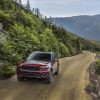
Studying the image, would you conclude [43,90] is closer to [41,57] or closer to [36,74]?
[36,74]

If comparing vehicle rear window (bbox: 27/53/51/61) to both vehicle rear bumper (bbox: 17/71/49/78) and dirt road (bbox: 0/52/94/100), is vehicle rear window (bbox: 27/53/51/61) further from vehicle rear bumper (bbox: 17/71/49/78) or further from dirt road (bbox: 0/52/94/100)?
vehicle rear bumper (bbox: 17/71/49/78)

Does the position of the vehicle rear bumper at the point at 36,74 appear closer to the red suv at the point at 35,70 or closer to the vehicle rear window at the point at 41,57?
the red suv at the point at 35,70

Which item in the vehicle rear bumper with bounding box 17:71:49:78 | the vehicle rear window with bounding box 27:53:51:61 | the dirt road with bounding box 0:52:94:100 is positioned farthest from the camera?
the vehicle rear window with bounding box 27:53:51:61

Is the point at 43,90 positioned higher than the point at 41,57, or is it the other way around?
the point at 41,57

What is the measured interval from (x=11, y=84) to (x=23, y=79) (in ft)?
4.44

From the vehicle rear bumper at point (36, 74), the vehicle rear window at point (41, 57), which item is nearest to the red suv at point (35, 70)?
the vehicle rear bumper at point (36, 74)

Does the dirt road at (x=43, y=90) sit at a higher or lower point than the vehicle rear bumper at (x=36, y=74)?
lower

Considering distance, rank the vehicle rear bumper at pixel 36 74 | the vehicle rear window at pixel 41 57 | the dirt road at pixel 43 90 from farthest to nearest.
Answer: the vehicle rear window at pixel 41 57
the vehicle rear bumper at pixel 36 74
the dirt road at pixel 43 90

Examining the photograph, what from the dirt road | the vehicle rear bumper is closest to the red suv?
the vehicle rear bumper

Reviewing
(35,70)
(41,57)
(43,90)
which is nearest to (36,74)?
(35,70)

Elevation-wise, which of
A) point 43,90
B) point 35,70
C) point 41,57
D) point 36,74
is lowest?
point 43,90

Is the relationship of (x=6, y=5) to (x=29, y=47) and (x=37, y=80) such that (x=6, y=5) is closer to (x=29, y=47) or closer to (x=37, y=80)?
(x=29, y=47)

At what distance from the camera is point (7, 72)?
24.0 meters

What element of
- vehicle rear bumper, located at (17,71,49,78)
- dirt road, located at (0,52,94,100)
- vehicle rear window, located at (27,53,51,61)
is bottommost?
dirt road, located at (0,52,94,100)
